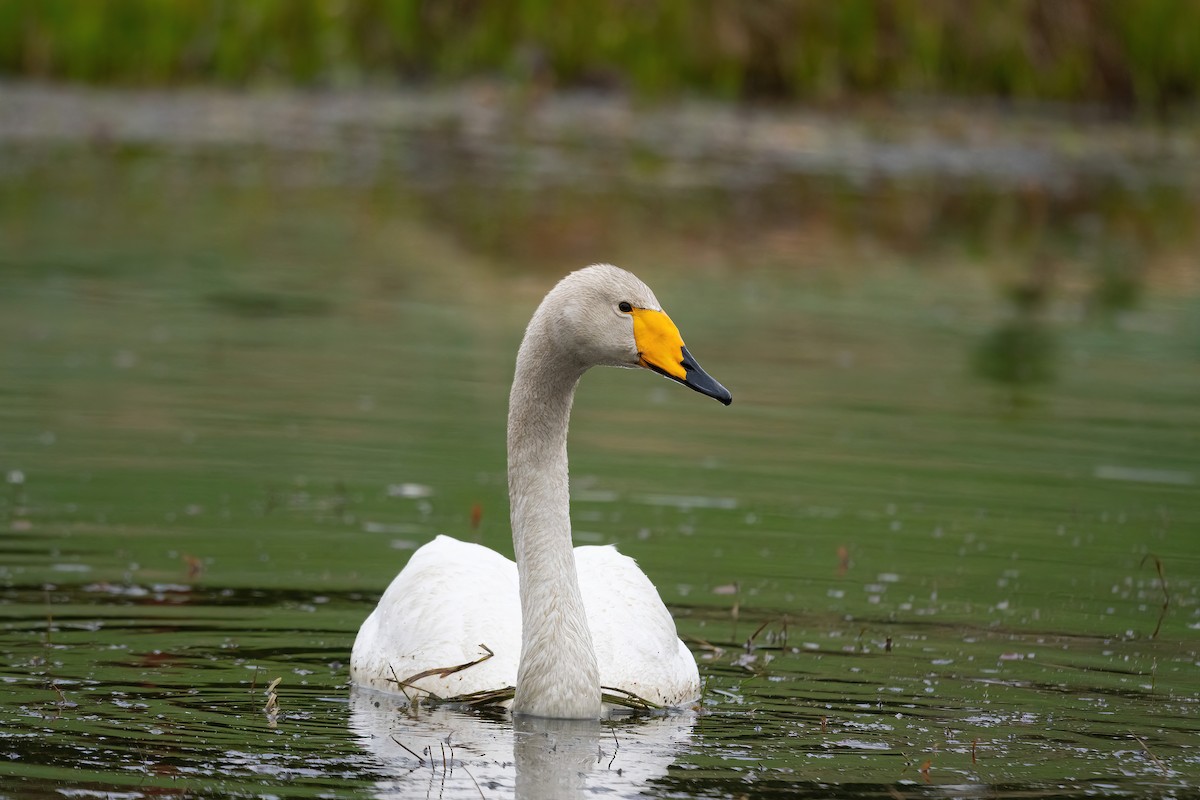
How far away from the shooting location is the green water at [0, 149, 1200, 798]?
6.43m

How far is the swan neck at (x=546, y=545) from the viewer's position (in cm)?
693

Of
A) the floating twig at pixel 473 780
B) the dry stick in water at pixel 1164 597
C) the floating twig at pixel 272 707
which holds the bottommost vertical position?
the floating twig at pixel 473 780

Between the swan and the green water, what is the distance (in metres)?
0.20

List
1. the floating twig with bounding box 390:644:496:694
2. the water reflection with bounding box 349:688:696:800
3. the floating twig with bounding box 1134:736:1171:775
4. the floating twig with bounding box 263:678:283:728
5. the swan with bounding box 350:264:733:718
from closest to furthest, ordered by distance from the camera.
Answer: the water reflection with bounding box 349:688:696:800 → the floating twig with bounding box 1134:736:1171:775 → the floating twig with bounding box 263:678:283:728 → the swan with bounding box 350:264:733:718 → the floating twig with bounding box 390:644:496:694

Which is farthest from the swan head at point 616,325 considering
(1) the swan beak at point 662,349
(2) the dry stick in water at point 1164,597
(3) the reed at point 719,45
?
(3) the reed at point 719,45

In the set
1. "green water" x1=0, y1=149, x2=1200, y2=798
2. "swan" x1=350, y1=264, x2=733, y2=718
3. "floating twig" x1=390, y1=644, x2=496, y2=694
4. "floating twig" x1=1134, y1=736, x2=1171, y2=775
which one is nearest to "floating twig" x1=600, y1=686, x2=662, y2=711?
"swan" x1=350, y1=264, x2=733, y2=718

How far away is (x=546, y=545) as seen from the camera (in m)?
7.23

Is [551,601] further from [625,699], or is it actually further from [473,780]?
[473,780]

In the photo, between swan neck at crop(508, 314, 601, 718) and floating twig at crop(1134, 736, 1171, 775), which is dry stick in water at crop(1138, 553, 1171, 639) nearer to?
floating twig at crop(1134, 736, 1171, 775)

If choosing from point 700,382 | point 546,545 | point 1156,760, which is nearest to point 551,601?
point 546,545

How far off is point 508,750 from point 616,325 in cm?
145

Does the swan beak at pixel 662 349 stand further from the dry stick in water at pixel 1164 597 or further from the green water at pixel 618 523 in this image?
the dry stick in water at pixel 1164 597

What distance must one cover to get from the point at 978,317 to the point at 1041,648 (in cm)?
981

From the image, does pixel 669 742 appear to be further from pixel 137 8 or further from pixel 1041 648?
pixel 137 8
